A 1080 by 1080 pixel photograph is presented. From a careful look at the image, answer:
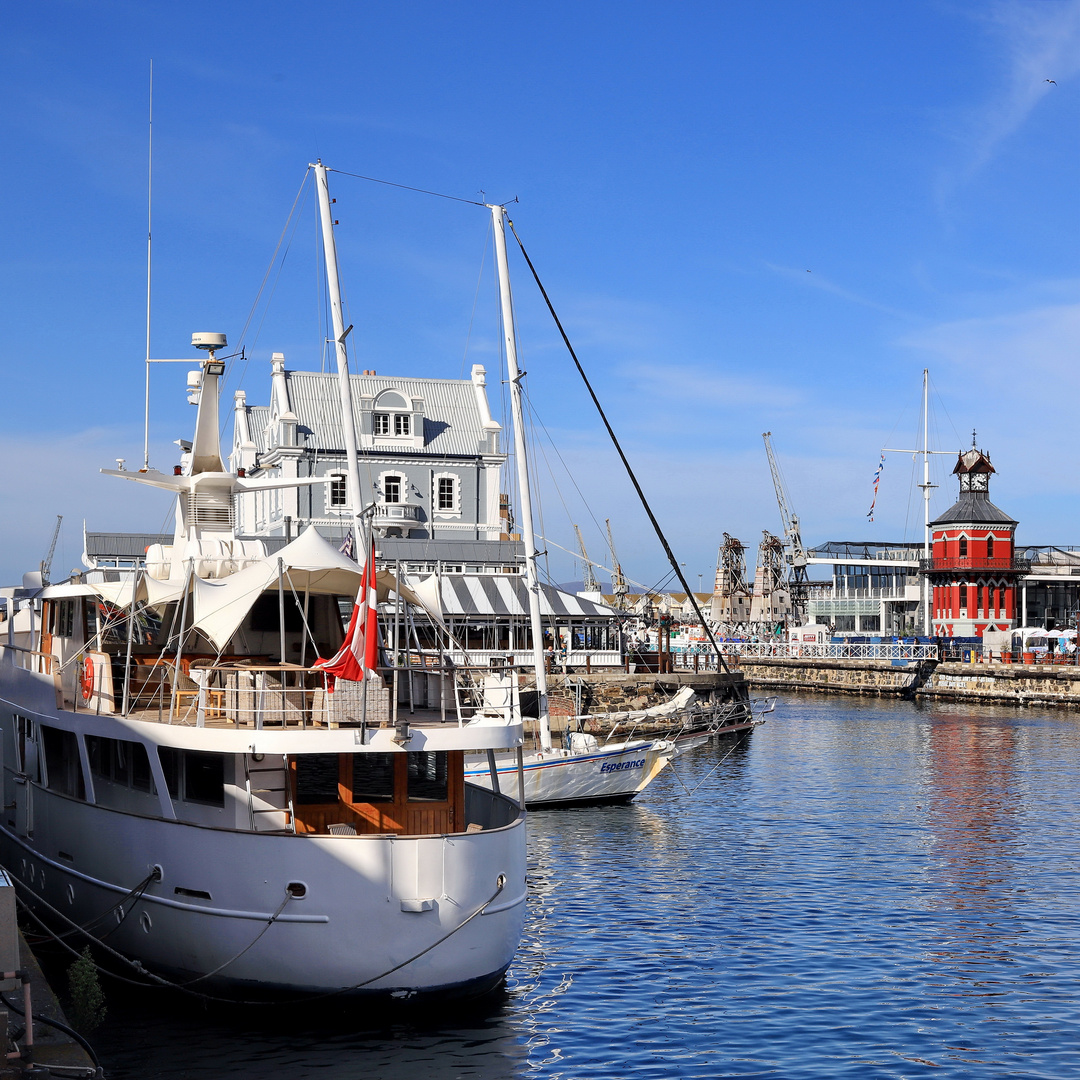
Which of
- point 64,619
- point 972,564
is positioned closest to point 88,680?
point 64,619

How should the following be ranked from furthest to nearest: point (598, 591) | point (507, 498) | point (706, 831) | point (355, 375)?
point (507, 498) → point (598, 591) → point (355, 375) → point (706, 831)

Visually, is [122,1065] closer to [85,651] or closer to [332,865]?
[332,865]

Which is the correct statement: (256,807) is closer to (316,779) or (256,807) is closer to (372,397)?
(316,779)

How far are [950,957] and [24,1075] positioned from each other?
15553 mm

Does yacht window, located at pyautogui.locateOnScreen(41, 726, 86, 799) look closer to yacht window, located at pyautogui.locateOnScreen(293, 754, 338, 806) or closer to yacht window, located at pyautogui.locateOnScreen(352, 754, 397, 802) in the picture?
yacht window, located at pyautogui.locateOnScreen(293, 754, 338, 806)

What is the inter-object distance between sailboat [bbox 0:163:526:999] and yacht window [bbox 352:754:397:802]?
0.03 meters

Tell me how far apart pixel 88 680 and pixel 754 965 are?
12.3 meters

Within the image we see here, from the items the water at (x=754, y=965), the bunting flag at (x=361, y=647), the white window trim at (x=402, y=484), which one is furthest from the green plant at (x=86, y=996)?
the white window trim at (x=402, y=484)

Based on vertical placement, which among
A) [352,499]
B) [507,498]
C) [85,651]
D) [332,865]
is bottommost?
[332,865]

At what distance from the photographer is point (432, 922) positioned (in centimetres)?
1700

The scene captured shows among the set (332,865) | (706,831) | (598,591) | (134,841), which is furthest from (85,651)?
(598,591)

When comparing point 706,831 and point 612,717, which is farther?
point 612,717

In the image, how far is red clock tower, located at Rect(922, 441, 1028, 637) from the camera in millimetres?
98312

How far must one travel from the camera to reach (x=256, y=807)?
18.2 m
